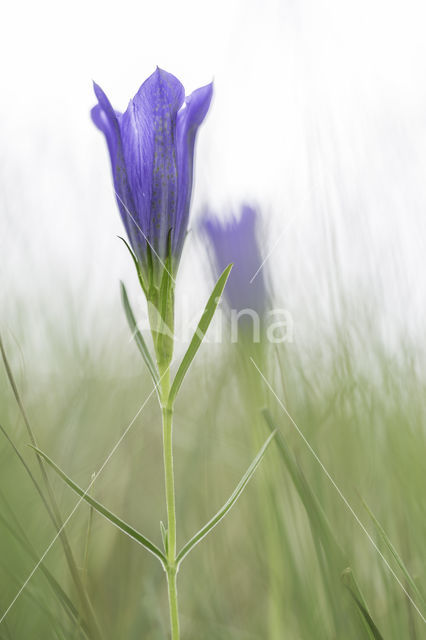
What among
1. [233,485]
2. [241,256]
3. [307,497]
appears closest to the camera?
[307,497]

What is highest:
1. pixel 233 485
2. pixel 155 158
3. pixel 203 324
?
pixel 155 158

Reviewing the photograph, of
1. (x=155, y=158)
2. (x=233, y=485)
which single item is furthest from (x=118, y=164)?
(x=233, y=485)

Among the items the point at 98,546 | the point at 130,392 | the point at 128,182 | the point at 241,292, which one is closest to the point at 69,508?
the point at 98,546

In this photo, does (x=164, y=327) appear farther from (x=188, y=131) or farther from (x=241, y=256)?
(x=241, y=256)

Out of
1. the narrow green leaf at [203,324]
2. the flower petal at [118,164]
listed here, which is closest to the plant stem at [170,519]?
the narrow green leaf at [203,324]

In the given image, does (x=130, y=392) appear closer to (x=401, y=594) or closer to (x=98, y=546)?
(x=98, y=546)

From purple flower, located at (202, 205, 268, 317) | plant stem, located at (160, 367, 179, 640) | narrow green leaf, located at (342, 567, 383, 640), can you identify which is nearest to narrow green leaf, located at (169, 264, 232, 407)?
plant stem, located at (160, 367, 179, 640)

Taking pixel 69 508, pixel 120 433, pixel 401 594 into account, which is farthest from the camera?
pixel 120 433
